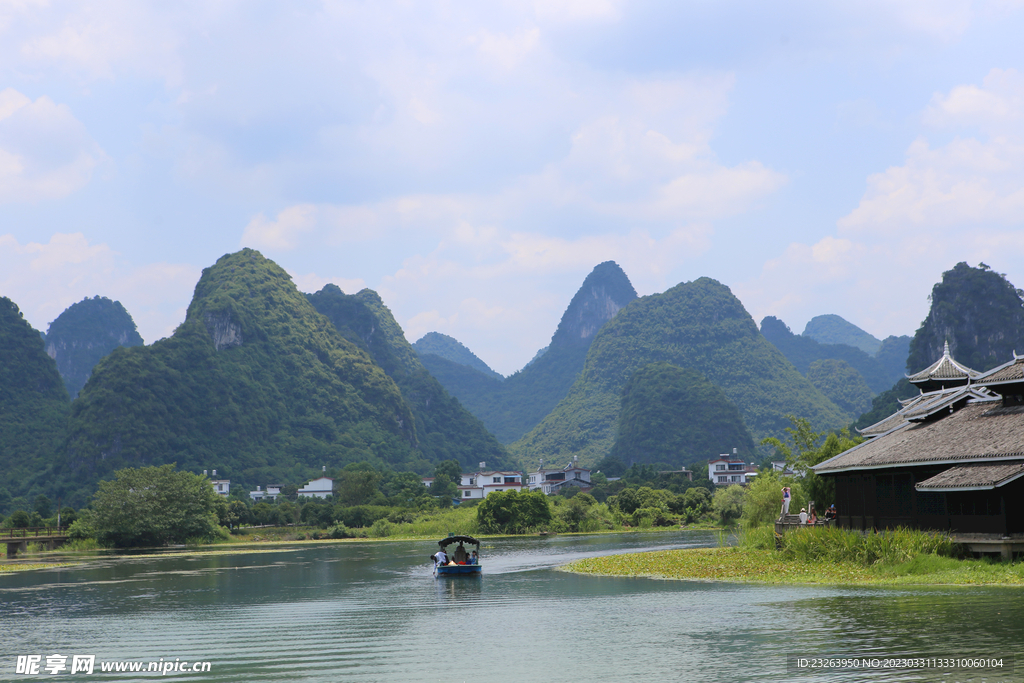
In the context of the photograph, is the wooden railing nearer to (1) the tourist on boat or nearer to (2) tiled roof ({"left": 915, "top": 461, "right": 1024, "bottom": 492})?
(1) the tourist on boat

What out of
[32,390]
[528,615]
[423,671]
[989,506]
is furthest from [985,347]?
[32,390]

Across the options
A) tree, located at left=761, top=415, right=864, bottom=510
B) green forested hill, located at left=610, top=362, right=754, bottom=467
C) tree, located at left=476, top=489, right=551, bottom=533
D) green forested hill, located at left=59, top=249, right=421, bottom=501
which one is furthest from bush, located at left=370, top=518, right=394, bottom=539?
green forested hill, located at left=610, top=362, right=754, bottom=467

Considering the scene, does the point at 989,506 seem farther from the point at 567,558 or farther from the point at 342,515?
the point at 342,515

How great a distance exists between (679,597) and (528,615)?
5.70 m

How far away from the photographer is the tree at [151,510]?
7888 cm

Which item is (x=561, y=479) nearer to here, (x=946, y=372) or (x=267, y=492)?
(x=267, y=492)

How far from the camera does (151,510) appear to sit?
3120 inches

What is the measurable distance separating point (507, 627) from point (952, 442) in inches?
737

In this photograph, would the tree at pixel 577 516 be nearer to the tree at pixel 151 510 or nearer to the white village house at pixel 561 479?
the tree at pixel 151 510

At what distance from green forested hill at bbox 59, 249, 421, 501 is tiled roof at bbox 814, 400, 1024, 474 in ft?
415

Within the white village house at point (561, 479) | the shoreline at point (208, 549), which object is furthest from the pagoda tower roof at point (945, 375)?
the white village house at point (561, 479)

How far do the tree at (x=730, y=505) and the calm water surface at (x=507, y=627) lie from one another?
40687 millimetres

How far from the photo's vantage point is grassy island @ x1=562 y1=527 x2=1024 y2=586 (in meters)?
29.2

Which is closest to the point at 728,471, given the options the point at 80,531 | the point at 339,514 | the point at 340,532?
the point at 339,514
